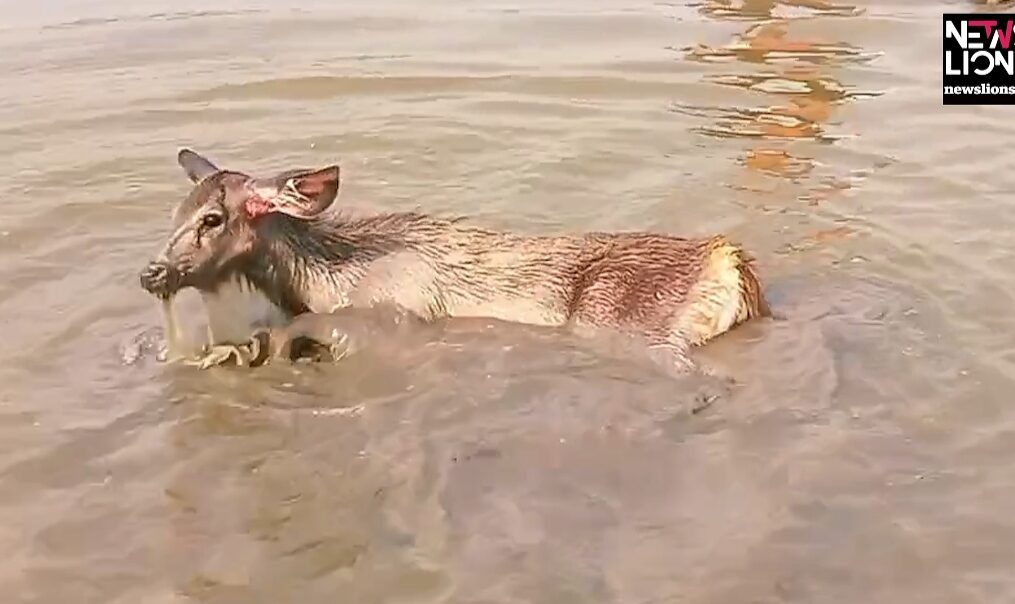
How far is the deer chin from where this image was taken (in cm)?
726

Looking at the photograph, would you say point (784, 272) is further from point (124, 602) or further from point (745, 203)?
point (124, 602)

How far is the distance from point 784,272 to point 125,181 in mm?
4884

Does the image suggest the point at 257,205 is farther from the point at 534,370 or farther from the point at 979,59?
the point at 979,59

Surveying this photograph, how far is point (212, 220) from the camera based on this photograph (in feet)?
23.0

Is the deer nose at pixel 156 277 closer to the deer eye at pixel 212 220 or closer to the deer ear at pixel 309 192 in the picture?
the deer eye at pixel 212 220

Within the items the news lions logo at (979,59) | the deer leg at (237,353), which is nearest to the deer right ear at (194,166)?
the deer leg at (237,353)

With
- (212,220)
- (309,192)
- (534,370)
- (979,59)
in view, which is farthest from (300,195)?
(979,59)

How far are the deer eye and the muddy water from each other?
807 mm

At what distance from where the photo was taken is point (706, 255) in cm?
725

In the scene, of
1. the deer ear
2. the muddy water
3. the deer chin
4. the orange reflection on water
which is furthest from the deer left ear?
the orange reflection on water

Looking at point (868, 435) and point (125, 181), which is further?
point (125, 181)

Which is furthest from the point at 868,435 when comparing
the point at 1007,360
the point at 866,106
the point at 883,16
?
the point at 883,16

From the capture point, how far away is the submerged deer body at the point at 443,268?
7.04 m

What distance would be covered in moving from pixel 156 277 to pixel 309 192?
2.96ft
